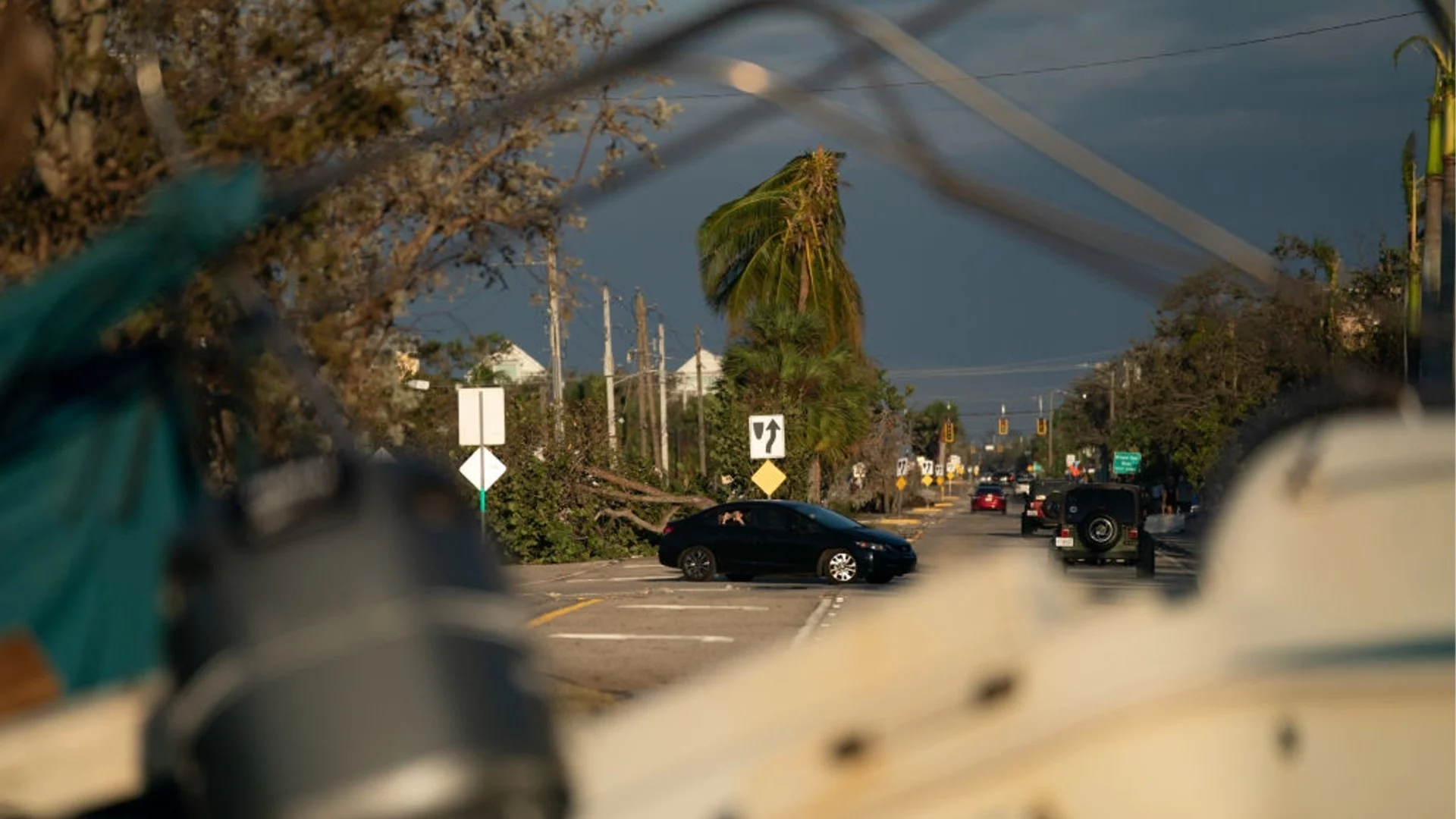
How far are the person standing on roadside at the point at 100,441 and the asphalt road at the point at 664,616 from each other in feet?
6.74

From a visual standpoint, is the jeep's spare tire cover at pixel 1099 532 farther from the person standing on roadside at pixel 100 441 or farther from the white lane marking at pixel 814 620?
the person standing on roadside at pixel 100 441

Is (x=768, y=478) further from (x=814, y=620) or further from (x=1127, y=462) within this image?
(x=1127, y=462)

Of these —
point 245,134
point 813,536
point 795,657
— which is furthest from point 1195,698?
point 813,536

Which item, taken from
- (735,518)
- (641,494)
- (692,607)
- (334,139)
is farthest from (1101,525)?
(334,139)

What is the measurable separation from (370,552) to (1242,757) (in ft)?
4.86

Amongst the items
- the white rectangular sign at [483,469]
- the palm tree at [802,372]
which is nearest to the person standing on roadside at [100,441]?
the white rectangular sign at [483,469]

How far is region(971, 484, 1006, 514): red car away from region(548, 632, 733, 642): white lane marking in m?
79.7

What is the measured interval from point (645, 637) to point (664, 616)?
122 inches

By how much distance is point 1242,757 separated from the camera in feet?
8.90

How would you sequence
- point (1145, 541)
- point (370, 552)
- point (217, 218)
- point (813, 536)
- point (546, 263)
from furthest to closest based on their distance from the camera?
1. point (1145, 541)
2. point (813, 536)
3. point (546, 263)
4. point (217, 218)
5. point (370, 552)

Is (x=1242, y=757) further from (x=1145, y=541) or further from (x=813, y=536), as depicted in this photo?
(x=1145, y=541)

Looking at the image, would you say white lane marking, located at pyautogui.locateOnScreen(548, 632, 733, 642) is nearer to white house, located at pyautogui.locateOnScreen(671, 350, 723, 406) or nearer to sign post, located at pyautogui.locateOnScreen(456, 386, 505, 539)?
sign post, located at pyautogui.locateOnScreen(456, 386, 505, 539)

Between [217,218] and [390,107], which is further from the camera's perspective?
[390,107]

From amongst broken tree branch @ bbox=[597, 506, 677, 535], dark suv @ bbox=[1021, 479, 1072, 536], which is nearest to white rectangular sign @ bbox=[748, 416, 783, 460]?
broken tree branch @ bbox=[597, 506, 677, 535]
